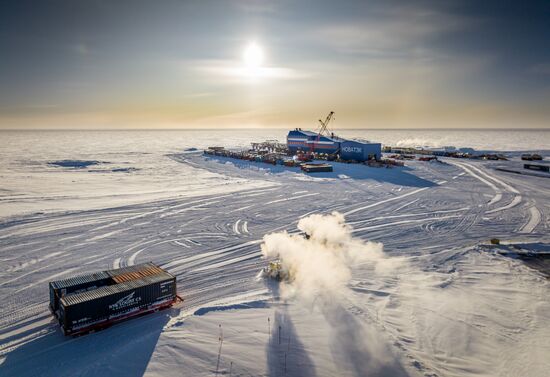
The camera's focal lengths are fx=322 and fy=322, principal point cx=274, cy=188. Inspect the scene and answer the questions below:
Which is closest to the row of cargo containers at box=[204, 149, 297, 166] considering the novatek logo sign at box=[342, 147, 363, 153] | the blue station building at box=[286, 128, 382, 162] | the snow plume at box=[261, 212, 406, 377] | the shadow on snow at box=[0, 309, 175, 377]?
the blue station building at box=[286, 128, 382, 162]

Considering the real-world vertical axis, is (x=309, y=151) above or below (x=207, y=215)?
above

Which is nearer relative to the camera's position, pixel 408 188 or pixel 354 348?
pixel 354 348

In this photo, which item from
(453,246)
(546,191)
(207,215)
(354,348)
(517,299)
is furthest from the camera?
(546,191)

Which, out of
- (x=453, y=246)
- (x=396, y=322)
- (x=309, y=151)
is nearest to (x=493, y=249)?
(x=453, y=246)

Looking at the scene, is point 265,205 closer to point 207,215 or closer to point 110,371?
point 207,215

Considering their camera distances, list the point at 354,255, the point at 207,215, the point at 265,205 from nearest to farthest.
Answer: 1. the point at 354,255
2. the point at 207,215
3. the point at 265,205

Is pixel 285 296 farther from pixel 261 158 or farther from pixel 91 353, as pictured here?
pixel 261 158

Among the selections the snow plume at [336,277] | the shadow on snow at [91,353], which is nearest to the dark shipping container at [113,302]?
the shadow on snow at [91,353]
